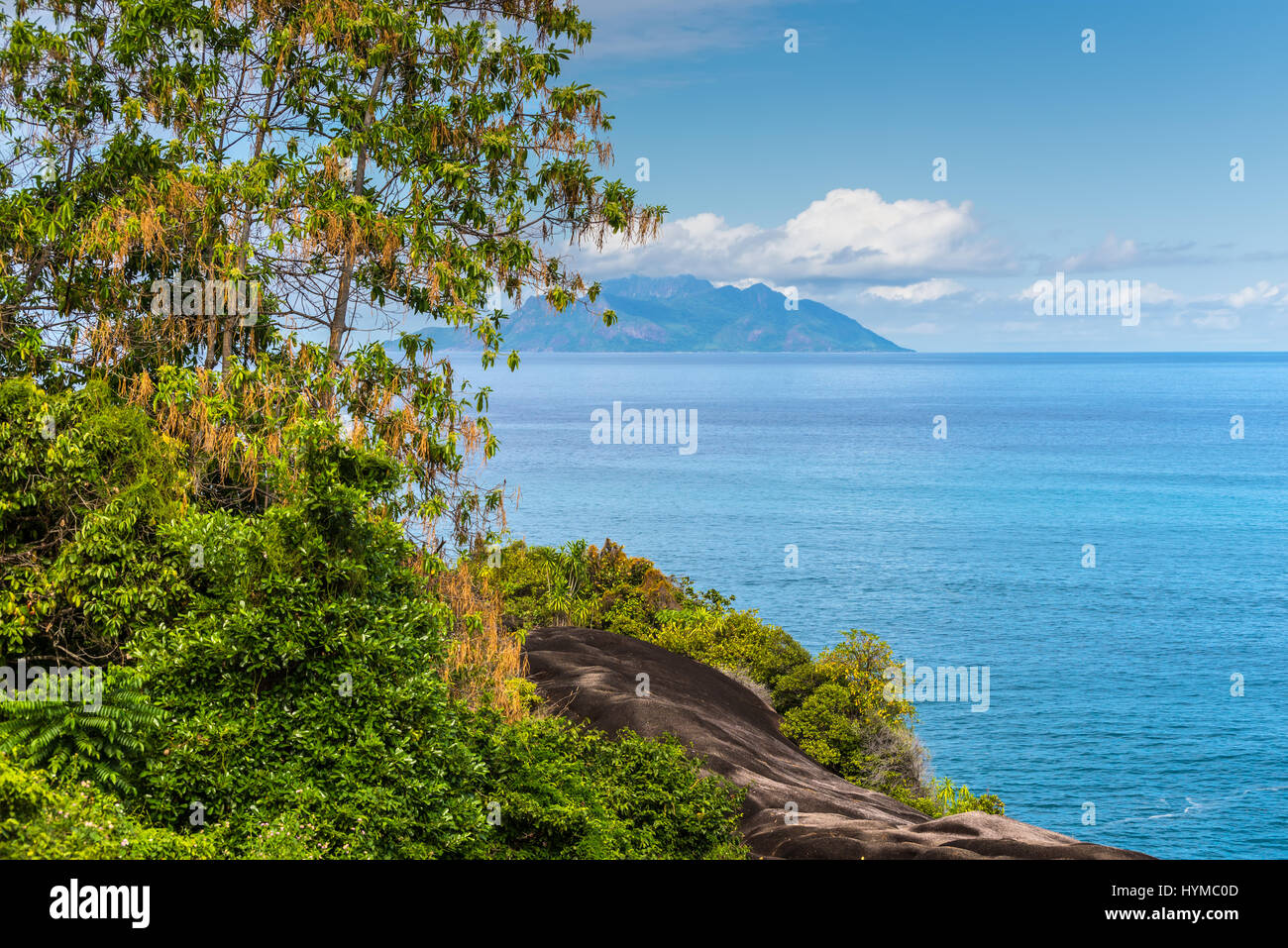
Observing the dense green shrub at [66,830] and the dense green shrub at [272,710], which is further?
the dense green shrub at [272,710]

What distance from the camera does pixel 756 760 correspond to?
26.9m

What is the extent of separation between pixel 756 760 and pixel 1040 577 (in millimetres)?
71664

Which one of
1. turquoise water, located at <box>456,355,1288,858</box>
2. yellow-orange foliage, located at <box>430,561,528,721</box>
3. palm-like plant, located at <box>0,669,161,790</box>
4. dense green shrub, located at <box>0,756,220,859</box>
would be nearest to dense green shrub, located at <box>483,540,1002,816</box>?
yellow-orange foliage, located at <box>430,561,528,721</box>

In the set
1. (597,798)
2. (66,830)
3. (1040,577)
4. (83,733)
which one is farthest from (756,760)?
(1040,577)

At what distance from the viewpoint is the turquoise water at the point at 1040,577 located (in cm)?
4925

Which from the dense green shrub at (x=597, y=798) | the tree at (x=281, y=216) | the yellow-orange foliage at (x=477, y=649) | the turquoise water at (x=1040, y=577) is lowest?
the turquoise water at (x=1040, y=577)

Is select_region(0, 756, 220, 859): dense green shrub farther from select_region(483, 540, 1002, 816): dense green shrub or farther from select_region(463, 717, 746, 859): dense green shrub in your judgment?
select_region(483, 540, 1002, 816): dense green shrub

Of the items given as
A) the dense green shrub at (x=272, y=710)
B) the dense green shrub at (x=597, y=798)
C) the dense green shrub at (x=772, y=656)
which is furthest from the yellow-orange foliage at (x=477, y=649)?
the dense green shrub at (x=772, y=656)

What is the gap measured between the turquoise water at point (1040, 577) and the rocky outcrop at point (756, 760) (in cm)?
759

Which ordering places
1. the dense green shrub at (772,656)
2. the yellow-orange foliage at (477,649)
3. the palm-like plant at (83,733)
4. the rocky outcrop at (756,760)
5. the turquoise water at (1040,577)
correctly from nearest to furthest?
1. the palm-like plant at (83,733)
2. the yellow-orange foliage at (477,649)
3. the rocky outcrop at (756,760)
4. the dense green shrub at (772,656)
5. the turquoise water at (1040,577)

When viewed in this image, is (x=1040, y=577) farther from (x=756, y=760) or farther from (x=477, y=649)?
(x=477, y=649)

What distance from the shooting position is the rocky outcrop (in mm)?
19047

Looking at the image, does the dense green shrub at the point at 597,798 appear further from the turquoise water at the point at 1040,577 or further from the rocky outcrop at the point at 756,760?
the turquoise water at the point at 1040,577
